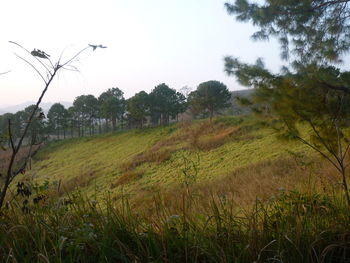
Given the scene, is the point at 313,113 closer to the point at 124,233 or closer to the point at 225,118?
the point at 124,233

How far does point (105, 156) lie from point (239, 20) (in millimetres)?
29811

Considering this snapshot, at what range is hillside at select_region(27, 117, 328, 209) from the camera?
44.1ft

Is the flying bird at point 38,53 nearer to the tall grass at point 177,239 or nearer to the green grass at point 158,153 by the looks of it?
the tall grass at point 177,239

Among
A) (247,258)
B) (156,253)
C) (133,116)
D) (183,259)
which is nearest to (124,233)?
(156,253)

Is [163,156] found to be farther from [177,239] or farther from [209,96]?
[177,239]

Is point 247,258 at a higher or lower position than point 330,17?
lower

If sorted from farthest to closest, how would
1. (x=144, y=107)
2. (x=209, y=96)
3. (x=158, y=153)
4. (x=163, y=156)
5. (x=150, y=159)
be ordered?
1. (x=144, y=107)
2. (x=209, y=96)
3. (x=158, y=153)
4. (x=150, y=159)
5. (x=163, y=156)

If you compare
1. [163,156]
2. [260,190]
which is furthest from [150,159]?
[260,190]

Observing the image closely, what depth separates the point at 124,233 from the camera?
1.89 meters

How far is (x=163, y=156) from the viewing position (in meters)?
25.4

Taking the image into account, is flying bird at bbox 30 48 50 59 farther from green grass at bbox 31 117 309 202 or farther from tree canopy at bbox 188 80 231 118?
tree canopy at bbox 188 80 231 118

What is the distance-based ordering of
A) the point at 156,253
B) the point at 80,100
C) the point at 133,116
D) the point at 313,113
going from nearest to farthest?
the point at 156,253 → the point at 313,113 → the point at 133,116 → the point at 80,100

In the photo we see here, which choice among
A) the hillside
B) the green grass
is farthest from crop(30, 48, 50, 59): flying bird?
the green grass

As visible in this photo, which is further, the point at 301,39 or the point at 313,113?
the point at 301,39
